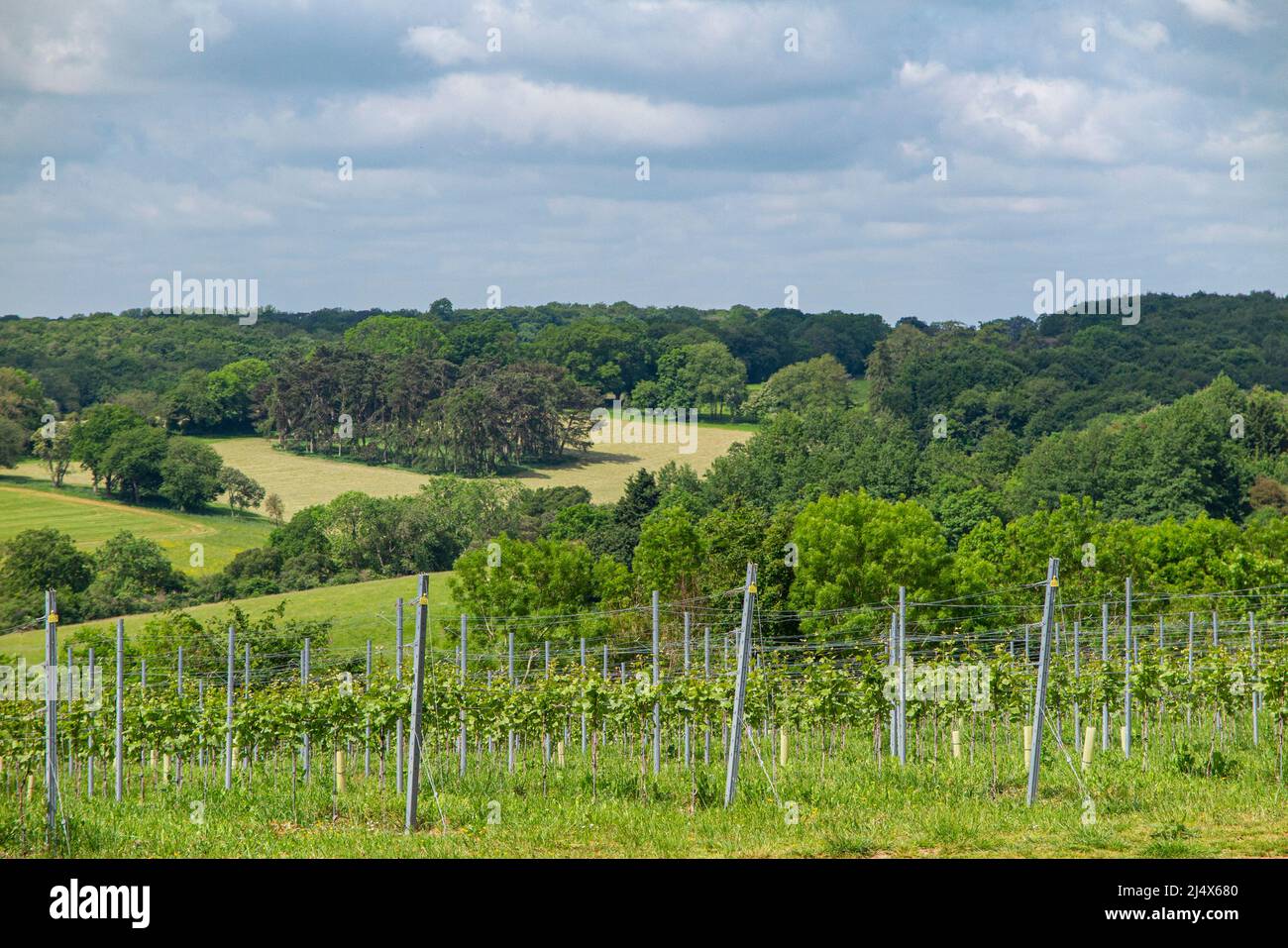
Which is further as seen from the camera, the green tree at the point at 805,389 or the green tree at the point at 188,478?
the green tree at the point at 805,389

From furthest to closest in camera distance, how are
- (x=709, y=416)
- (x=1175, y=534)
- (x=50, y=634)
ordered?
(x=709, y=416) < (x=1175, y=534) < (x=50, y=634)

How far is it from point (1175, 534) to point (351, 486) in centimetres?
7643

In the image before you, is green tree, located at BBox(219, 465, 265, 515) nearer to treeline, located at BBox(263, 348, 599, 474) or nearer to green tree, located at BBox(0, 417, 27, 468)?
green tree, located at BBox(0, 417, 27, 468)

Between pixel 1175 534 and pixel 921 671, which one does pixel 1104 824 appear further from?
pixel 1175 534

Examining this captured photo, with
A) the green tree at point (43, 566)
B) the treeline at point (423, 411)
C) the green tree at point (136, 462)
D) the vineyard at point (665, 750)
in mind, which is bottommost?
the green tree at point (43, 566)

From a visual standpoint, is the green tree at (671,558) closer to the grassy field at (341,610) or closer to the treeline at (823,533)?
the treeline at (823,533)

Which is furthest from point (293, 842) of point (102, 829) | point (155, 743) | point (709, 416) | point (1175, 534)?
point (709, 416)

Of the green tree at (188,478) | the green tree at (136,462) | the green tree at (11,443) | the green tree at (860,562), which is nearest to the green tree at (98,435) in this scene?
the green tree at (136,462)

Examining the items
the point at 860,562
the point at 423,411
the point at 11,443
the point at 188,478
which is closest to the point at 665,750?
the point at 860,562

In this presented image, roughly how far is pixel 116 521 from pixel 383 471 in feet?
94.5

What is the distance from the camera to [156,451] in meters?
114

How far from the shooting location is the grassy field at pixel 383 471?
118125mm

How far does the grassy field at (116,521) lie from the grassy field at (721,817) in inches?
2941

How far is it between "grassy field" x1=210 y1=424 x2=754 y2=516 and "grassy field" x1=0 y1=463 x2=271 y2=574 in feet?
22.9
